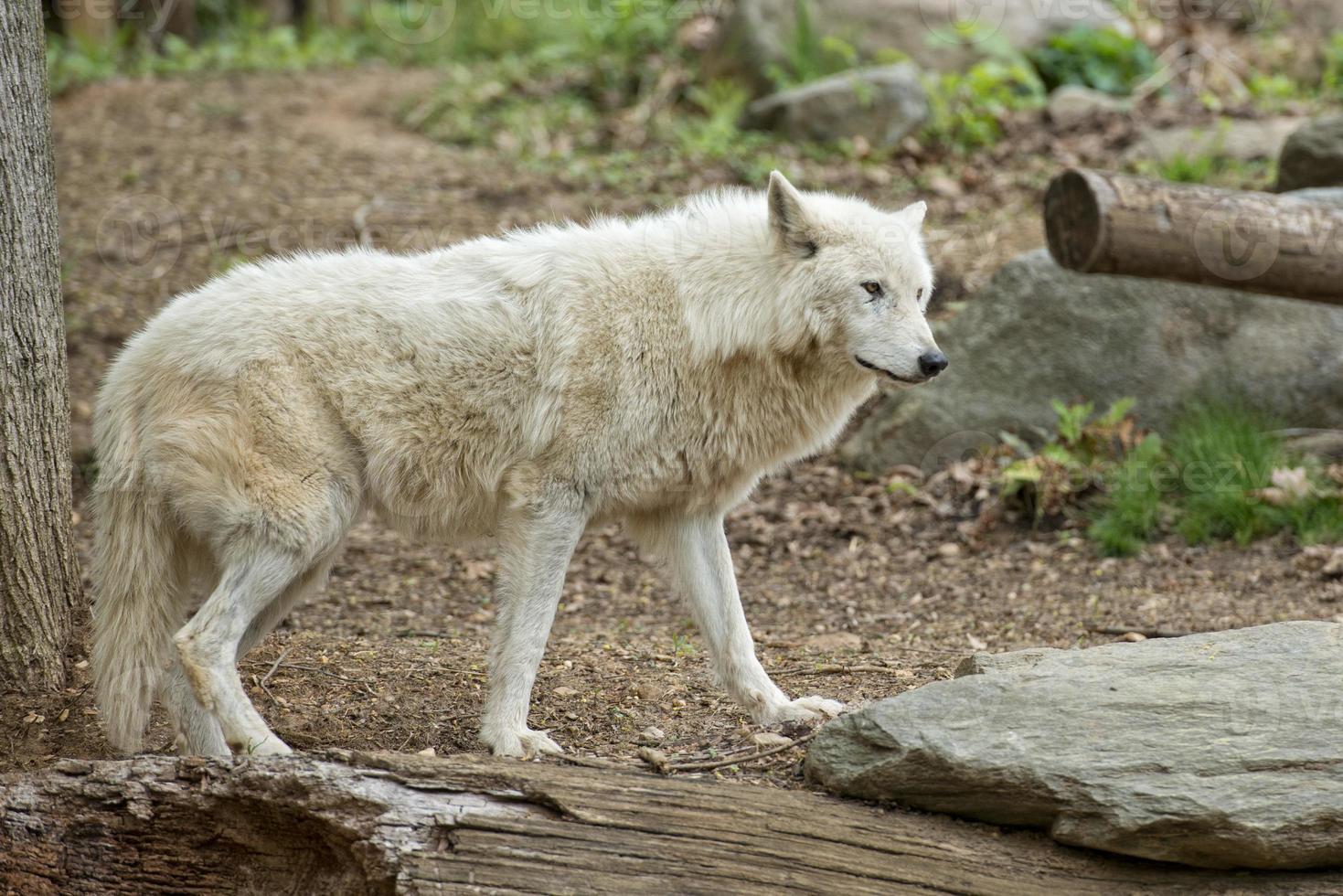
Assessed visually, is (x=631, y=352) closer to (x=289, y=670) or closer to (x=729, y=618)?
(x=729, y=618)

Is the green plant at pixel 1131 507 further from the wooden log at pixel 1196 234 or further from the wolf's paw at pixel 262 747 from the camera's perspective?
the wolf's paw at pixel 262 747

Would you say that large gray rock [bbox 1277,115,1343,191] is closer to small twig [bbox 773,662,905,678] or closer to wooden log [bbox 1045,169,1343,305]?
wooden log [bbox 1045,169,1343,305]

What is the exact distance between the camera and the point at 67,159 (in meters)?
11.5

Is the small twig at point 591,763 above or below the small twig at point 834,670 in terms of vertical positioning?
below

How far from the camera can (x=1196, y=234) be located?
650cm

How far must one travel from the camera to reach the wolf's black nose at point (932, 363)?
4.50 m

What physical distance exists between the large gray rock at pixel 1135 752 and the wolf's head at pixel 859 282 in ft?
3.99

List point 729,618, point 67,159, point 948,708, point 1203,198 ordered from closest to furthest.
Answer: point 948,708 < point 729,618 < point 1203,198 < point 67,159

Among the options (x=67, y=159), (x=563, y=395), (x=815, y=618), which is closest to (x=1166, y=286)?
(x=815, y=618)

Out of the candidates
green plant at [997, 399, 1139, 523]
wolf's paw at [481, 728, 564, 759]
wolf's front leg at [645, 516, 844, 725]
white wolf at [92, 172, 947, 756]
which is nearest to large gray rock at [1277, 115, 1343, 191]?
green plant at [997, 399, 1139, 523]

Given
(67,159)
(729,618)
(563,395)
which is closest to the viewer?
(563,395)

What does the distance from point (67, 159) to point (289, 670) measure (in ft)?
27.0

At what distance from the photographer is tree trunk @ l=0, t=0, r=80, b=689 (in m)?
4.52

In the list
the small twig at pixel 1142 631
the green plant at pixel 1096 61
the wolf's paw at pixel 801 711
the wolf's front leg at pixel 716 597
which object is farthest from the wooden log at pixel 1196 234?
the green plant at pixel 1096 61
